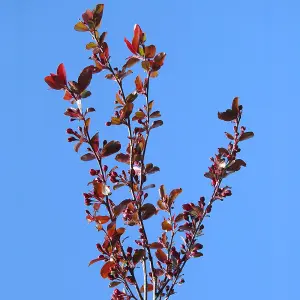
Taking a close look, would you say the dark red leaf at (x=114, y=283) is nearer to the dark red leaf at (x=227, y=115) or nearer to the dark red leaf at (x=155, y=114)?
the dark red leaf at (x=155, y=114)

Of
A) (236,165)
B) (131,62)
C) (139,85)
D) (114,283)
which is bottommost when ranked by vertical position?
(114,283)

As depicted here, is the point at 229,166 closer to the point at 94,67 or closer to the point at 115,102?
the point at 115,102

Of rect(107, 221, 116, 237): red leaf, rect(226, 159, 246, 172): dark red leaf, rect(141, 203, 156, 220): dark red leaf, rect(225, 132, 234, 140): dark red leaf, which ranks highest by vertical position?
rect(225, 132, 234, 140): dark red leaf

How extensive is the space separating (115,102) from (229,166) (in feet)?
2.24

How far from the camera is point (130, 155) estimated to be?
8.46 feet

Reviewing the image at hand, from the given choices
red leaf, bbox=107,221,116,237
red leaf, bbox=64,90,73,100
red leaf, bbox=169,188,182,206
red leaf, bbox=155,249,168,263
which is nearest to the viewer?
red leaf, bbox=107,221,116,237

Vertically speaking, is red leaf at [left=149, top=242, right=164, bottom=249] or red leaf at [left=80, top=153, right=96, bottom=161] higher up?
red leaf at [left=80, top=153, right=96, bottom=161]

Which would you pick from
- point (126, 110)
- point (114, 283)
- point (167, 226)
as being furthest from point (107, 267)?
point (126, 110)

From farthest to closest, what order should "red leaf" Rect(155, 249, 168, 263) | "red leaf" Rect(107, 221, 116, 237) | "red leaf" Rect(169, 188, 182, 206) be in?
"red leaf" Rect(169, 188, 182, 206) → "red leaf" Rect(155, 249, 168, 263) → "red leaf" Rect(107, 221, 116, 237)

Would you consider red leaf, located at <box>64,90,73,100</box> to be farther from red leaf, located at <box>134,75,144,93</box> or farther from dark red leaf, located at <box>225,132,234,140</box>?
dark red leaf, located at <box>225,132,234,140</box>

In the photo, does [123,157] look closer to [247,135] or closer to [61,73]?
[61,73]

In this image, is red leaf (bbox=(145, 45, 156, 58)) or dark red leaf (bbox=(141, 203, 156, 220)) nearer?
dark red leaf (bbox=(141, 203, 156, 220))

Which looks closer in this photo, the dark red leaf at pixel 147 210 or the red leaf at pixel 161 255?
the dark red leaf at pixel 147 210

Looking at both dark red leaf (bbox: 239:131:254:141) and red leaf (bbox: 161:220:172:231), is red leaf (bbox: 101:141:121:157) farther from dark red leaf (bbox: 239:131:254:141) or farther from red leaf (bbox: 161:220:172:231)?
dark red leaf (bbox: 239:131:254:141)
